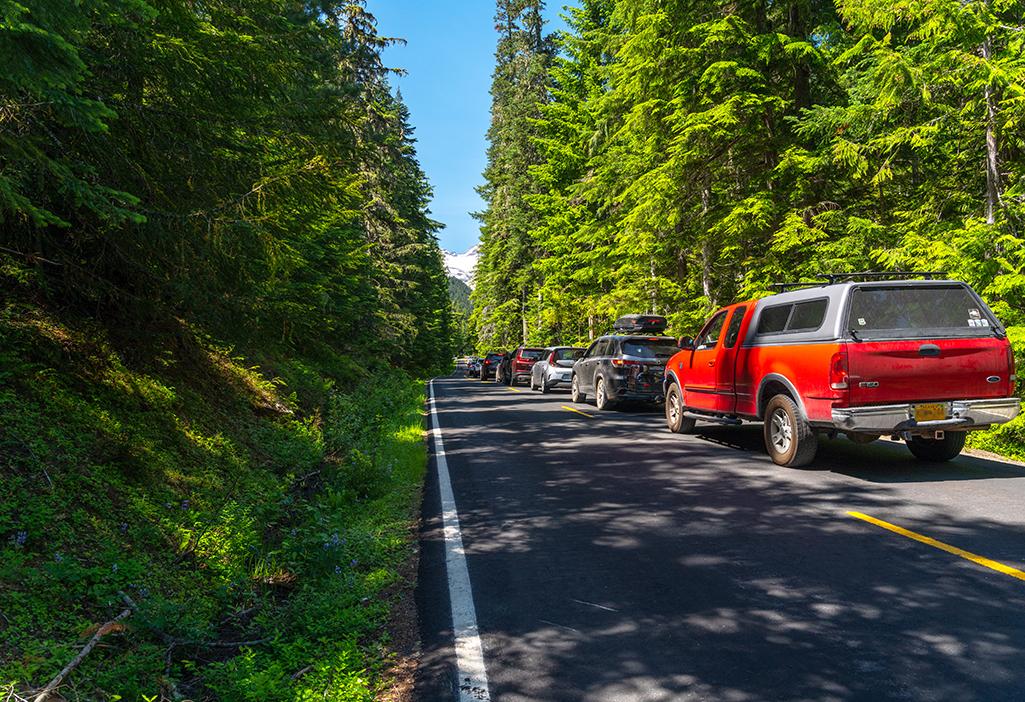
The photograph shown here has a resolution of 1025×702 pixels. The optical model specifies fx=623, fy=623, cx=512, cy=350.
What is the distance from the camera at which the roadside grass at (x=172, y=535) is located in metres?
3.21

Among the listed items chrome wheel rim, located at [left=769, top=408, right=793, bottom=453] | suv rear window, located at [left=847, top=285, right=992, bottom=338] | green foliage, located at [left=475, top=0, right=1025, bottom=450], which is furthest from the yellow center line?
green foliage, located at [left=475, top=0, right=1025, bottom=450]

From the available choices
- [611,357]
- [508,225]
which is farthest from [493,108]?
[611,357]

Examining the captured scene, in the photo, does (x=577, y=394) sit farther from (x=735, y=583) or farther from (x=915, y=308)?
(x=735, y=583)

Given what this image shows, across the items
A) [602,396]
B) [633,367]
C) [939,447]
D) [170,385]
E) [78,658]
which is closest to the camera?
[78,658]

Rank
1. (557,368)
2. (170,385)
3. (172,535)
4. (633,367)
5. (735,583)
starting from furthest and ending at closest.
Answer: (557,368) < (633,367) < (170,385) < (172,535) < (735,583)

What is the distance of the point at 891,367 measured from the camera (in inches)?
281

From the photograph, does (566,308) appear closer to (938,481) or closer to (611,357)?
(611,357)

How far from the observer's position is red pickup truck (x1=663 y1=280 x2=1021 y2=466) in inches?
281

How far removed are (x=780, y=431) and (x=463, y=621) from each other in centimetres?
607

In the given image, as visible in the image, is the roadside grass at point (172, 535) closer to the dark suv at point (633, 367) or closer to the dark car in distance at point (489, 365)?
the dark suv at point (633, 367)

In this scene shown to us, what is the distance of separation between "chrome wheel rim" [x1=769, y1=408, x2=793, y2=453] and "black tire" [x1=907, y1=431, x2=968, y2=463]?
1.68m

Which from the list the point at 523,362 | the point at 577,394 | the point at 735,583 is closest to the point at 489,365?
the point at 523,362

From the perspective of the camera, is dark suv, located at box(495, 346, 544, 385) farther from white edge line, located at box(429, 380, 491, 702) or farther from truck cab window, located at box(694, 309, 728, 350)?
white edge line, located at box(429, 380, 491, 702)

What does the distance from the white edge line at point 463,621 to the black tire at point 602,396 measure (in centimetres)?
971
